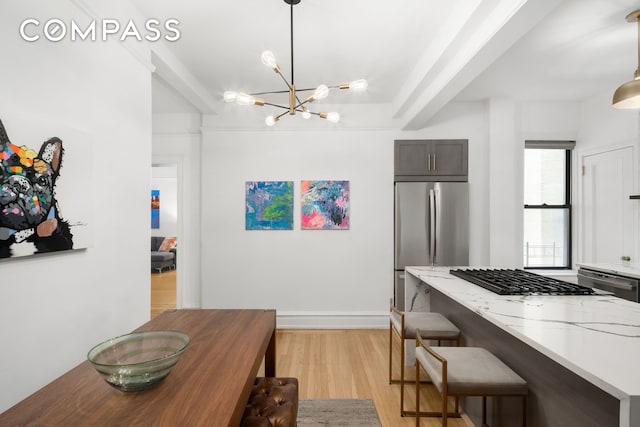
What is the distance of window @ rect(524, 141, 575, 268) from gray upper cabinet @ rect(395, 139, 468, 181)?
3.20 ft

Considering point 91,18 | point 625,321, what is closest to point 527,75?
point 625,321

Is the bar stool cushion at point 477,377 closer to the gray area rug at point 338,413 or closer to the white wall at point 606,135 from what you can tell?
the gray area rug at point 338,413

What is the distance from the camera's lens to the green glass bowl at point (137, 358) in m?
1.01

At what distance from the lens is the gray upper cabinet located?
396cm

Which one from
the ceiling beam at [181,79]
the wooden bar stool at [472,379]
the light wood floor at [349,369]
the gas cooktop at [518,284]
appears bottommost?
the light wood floor at [349,369]

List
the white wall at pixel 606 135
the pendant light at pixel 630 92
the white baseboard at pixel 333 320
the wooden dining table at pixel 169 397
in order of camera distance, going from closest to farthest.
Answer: the wooden dining table at pixel 169 397 → the pendant light at pixel 630 92 → the white wall at pixel 606 135 → the white baseboard at pixel 333 320

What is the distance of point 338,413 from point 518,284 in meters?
1.51

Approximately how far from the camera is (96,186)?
1.86 meters

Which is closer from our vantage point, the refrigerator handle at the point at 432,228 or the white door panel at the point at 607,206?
the white door panel at the point at 607,206

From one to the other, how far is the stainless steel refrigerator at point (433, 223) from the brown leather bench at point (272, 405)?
2624 millimetres

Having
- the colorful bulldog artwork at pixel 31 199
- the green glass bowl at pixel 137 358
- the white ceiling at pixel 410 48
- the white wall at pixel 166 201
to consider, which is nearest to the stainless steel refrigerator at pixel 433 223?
the white ceiling at pixel 410 48

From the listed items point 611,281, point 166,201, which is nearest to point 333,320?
point 611,281

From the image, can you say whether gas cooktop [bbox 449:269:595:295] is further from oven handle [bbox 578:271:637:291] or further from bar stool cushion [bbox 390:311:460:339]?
oven handle [bbox 578:271:637:291]

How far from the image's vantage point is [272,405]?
1393 millimetres
